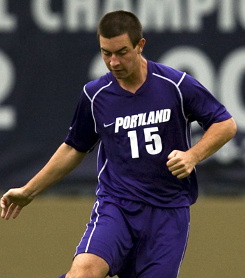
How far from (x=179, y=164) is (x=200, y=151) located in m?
0.34

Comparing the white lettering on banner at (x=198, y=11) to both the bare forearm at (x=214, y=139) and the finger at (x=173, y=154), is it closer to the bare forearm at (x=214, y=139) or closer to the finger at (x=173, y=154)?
the bare forearm at (x=214, y=139)

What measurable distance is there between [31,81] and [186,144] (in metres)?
2.89

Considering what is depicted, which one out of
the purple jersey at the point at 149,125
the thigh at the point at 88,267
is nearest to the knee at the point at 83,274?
the thigh at the point at 88,267

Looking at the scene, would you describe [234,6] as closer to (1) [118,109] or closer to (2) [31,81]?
(2) [31,81]

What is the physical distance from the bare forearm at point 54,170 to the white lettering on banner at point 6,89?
7.98ft

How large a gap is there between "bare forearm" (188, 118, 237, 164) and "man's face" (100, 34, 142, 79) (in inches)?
23.2

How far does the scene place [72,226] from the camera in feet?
31.8

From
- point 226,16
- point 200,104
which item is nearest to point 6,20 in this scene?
point 226,16

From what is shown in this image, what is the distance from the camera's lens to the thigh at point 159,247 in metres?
6.59

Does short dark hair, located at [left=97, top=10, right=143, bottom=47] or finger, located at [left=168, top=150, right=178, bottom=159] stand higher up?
short dark hair, located at [left=97, top=10, right=143, bottom=47]

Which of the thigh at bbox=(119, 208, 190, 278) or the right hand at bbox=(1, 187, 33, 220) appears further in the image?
the right hand at bbox=(1, 187, 33, 220)

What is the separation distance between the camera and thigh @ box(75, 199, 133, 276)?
6410mm

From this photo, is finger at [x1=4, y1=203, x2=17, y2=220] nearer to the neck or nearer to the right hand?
the right hand

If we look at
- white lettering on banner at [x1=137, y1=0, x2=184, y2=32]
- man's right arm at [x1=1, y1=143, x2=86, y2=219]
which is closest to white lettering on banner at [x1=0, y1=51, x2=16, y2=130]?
white lettering on banner at [x1=137, y1=0, x2=184, y2=32]
